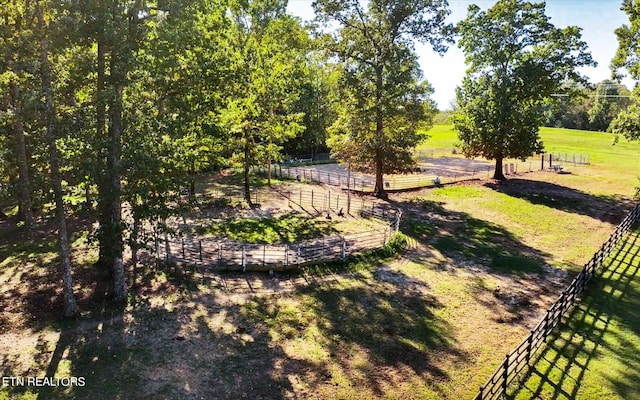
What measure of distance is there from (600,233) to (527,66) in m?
17.6

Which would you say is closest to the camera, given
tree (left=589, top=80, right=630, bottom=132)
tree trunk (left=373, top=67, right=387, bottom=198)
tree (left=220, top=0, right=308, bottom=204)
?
tree (left=220, top=0, right=308, bottom=204)

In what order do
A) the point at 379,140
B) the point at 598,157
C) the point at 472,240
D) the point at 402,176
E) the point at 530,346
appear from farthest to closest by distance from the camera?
the point at 598,157, the point at 402,176, the point at 379,140, the point at 472,240, the point at 530,346

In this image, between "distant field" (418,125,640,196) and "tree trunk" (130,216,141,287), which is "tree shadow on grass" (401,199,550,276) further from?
"tree trunk" (130,216,141,287)

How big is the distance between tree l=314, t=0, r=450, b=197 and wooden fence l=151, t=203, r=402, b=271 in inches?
394

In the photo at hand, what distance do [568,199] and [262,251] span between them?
87.0 ft

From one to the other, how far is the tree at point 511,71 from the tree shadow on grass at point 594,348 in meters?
21.7

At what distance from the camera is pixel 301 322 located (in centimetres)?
1560

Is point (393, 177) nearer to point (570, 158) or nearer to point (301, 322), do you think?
point (570, 158)

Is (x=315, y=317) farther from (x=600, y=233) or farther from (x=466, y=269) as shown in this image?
(x=600, y=233)

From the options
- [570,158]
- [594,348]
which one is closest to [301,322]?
[594,348]

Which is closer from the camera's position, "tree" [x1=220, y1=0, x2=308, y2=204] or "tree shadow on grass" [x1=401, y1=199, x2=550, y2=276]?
"tree shadow on grass" [x1=401, y1=199, x2=550, y2=276]

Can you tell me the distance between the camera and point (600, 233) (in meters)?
26.6

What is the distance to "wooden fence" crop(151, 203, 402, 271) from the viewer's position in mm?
19984

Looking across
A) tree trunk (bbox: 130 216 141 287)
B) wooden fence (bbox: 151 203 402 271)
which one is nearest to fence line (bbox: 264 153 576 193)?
wooden fence (bbox: 151 203 402 271)
